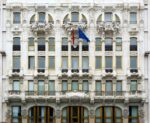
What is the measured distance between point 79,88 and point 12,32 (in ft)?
36.1

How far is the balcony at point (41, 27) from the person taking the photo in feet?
314

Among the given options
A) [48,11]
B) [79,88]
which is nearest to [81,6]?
[48,11]

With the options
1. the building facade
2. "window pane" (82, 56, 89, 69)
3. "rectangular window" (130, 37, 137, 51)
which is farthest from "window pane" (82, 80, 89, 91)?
"rectangular window" (130, 37, 137, 51)

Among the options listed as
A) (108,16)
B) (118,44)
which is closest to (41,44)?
(108,16)

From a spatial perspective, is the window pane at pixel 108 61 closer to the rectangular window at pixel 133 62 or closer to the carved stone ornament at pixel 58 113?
the rectangular window at pixel 133 62

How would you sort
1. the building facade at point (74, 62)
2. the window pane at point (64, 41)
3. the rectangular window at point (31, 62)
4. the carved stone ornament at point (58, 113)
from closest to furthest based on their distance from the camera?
the carved stone ornament at point (58, 113) < the building facade at point (74, 62) < the rectangular window at point (31, 62) < the window pane at point (64, 41)

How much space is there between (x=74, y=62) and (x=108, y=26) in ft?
20.3

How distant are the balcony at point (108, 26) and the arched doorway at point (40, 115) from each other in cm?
1179

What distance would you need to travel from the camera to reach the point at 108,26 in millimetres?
95500

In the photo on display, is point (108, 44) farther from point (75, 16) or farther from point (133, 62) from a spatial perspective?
point (75, 16)

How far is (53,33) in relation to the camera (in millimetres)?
96250

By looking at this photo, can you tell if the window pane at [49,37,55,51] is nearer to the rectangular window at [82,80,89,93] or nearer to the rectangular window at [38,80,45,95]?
the rectangular window at [38,80,45,95]

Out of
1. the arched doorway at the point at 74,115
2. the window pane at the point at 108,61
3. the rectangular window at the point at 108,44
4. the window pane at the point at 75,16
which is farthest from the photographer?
the window pane at the point at 75,16

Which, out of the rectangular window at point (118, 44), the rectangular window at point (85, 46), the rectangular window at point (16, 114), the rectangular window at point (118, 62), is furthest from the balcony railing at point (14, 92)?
the rectangular window at point (118, 44)
